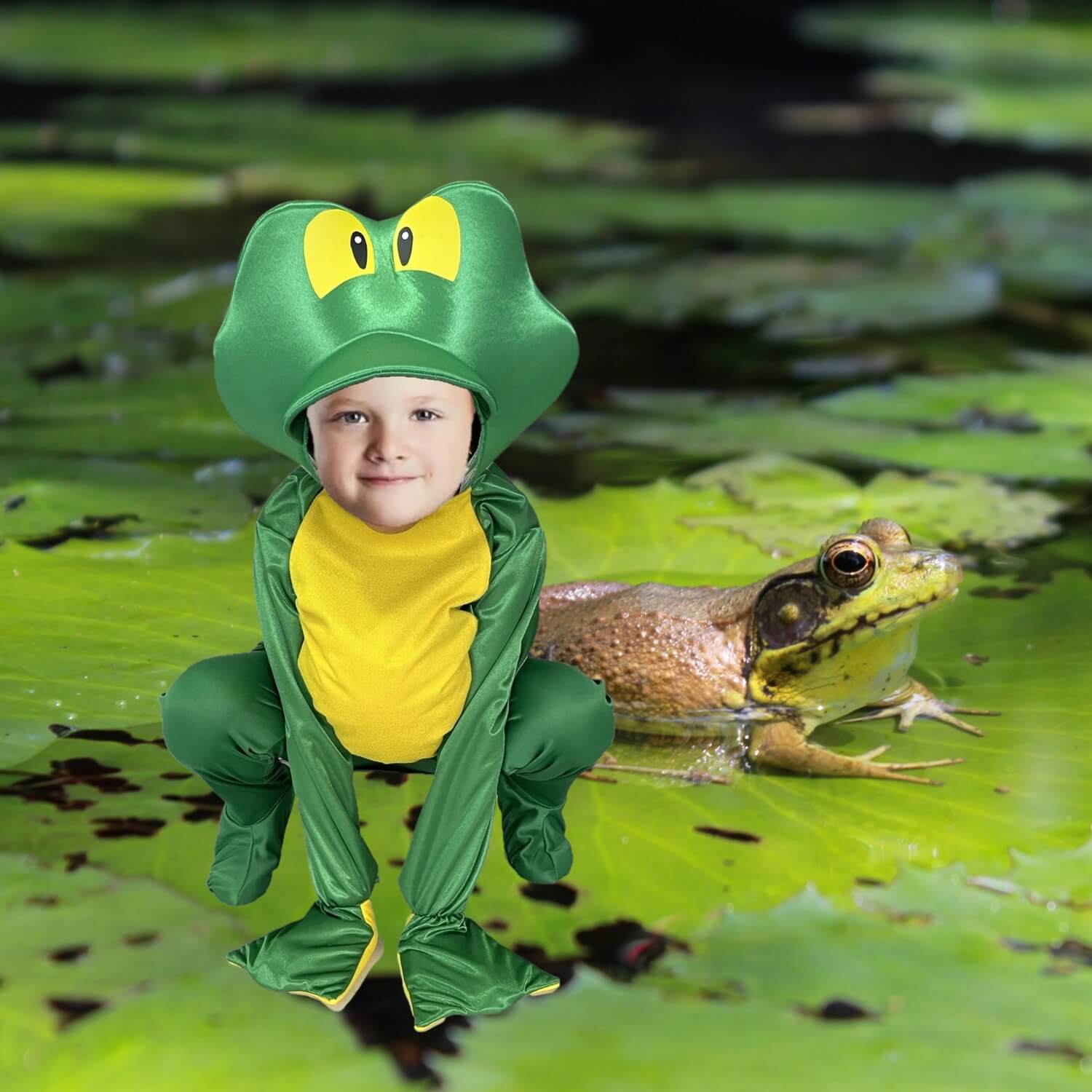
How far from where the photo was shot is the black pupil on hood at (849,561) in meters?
1.79

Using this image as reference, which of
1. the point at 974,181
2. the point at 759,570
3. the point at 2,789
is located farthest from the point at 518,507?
the point at 974,181

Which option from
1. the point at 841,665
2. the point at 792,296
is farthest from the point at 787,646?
the point at 792,296

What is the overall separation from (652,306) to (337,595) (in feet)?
9.22

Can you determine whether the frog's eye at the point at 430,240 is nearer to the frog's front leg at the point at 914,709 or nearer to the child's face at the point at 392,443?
the child's face at the point at 392,443

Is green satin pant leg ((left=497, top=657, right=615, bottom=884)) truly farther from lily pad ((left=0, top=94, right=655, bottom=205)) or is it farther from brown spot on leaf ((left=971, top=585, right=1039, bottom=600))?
lily pad ((left=0, top=94, right=655, bottom=205))

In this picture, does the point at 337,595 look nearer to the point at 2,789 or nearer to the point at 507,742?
the point at 507,742

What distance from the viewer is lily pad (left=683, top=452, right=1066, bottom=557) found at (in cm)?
239

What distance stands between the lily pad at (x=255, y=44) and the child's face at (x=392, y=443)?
20.4ft

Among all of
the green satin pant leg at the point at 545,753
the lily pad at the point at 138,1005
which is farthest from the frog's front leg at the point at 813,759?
the lily pad at the point at 138,1005

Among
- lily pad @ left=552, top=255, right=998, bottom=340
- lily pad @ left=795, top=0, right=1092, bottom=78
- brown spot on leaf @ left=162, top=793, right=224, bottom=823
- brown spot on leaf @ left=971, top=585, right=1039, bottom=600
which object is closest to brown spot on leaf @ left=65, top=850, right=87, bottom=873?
brown spot on leaf @ left=162, top=793, right=224, bottom=823

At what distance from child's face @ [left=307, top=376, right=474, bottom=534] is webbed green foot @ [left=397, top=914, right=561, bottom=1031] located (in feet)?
1.30

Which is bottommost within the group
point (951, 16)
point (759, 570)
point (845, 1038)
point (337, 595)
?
point (845, 1038)

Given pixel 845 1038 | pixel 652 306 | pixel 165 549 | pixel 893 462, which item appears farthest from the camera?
pixel 652 306

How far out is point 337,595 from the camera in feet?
4.43
